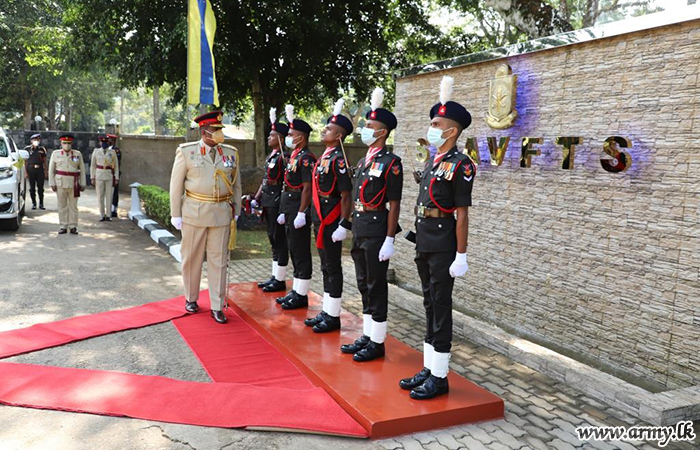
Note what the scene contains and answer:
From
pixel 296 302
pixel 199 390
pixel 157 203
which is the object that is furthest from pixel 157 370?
pixel 157 203

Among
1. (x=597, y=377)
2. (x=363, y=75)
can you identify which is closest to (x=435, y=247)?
(x=597, y=377)

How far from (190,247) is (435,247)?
2908 millimetres

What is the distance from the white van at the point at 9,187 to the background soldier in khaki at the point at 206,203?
5.58m

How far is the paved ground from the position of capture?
346cm

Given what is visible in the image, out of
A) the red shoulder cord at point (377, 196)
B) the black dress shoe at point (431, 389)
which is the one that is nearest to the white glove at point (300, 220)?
the red shoulder cord at point (377, 196)

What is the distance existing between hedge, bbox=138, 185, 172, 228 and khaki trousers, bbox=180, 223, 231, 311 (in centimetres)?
545

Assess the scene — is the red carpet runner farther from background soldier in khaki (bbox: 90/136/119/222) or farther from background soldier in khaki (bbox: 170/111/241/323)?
background soldier in khaki (bbox: 90/136/119/222)

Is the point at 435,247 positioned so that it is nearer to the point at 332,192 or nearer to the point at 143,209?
the point at 332,192

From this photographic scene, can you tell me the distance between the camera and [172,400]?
12.8ft

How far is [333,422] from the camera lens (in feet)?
11.9

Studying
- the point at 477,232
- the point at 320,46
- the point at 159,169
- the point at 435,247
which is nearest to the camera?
the point at 435,247

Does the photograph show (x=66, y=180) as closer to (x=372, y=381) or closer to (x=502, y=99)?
(x=502, y=99)

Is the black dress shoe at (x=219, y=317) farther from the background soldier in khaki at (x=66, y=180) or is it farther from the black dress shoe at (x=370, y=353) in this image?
the background soldier in khaki at (x=66, y=180)

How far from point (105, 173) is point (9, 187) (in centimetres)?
226
